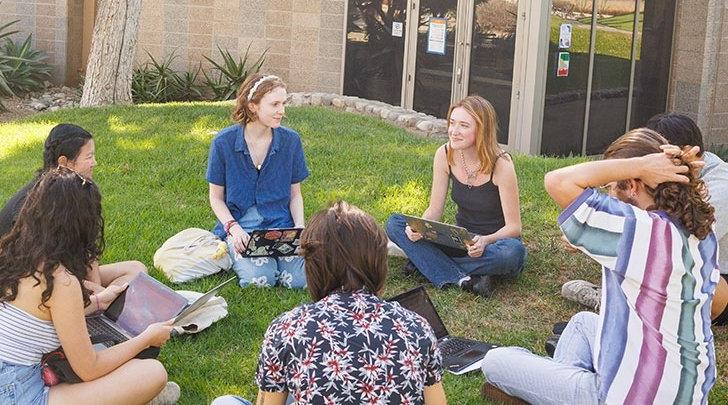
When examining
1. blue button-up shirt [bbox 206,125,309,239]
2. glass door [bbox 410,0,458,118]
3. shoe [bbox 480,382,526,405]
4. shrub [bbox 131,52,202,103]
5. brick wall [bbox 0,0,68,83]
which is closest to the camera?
shoe [bbox 480,382,526,405]

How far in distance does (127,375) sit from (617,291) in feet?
6.49

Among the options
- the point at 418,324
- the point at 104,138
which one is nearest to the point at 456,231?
the point at 418,324

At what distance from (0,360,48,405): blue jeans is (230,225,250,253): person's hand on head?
2.19m

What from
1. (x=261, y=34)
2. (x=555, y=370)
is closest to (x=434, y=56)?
(x=261, y=34)

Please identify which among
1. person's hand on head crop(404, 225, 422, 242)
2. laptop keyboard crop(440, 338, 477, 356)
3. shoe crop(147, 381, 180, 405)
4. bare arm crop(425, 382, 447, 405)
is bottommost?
shoe crop(147, 381, 180, 405)

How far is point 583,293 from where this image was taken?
662 centimetres

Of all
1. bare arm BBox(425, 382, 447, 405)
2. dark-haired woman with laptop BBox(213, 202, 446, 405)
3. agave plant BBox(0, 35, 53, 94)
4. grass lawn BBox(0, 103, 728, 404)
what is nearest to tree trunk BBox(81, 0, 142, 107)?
grass lawn BBox(0, 103, 728, 404)

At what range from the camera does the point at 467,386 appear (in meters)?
5.36

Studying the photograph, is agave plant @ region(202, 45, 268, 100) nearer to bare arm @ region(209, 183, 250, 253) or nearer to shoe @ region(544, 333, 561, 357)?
bare arm @ region(209, 183, 250, 253)

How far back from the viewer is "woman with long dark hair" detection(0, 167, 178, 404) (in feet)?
14.2

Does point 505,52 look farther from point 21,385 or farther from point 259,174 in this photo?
point 21,385

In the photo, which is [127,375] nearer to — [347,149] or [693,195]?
[693,195]

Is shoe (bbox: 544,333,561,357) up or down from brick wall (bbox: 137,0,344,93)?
down

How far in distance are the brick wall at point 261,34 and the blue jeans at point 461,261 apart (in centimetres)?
815
